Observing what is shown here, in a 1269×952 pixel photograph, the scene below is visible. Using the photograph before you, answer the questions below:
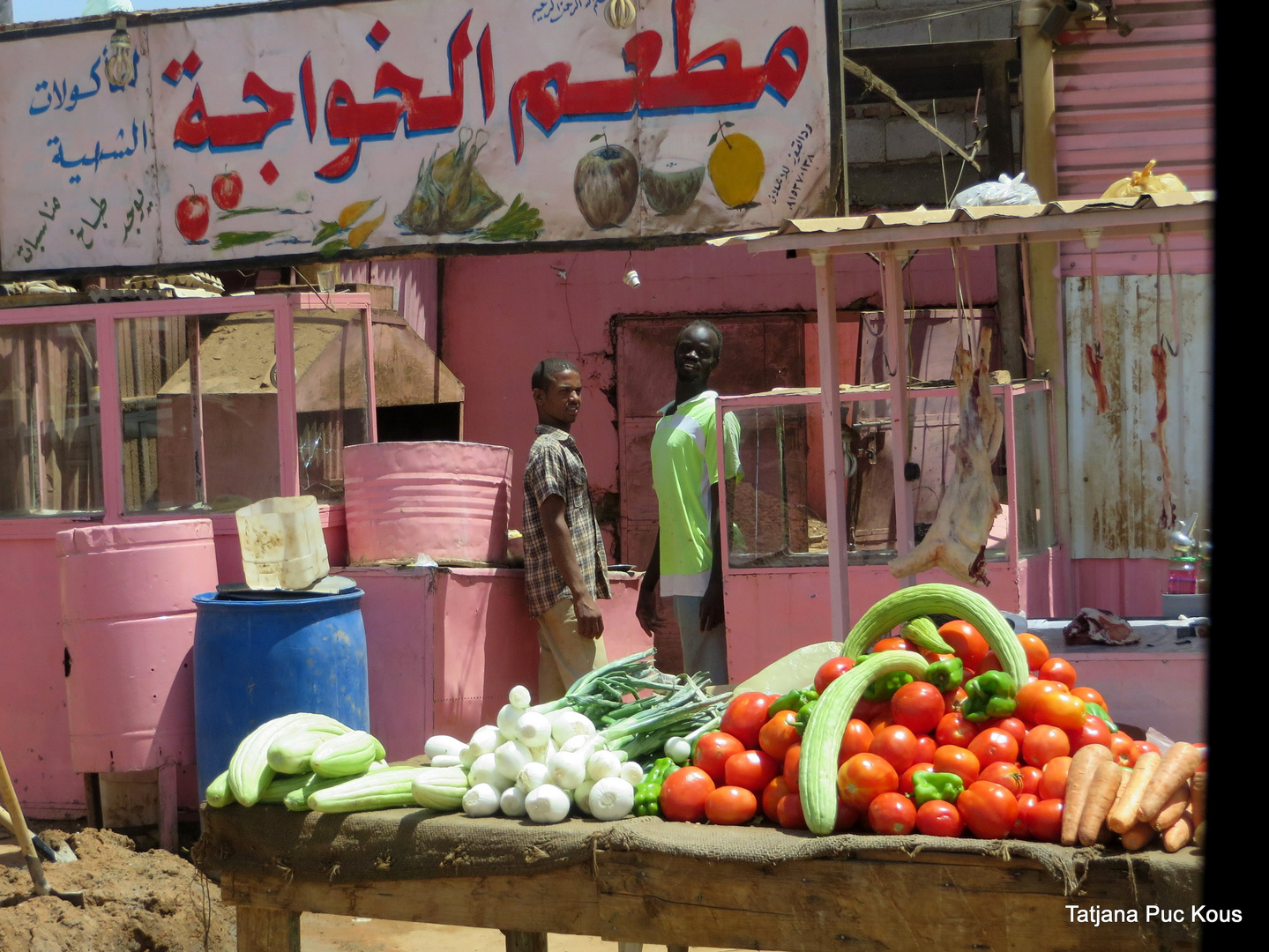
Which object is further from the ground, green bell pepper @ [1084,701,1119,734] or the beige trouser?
green bell pepper @ [1084,701,1119,734]

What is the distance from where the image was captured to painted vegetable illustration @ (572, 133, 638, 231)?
17.3 ft

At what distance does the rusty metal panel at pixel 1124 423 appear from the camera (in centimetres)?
685

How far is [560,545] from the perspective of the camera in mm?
5062

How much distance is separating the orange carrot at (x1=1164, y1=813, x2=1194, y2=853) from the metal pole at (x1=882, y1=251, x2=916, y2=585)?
76.4 inches

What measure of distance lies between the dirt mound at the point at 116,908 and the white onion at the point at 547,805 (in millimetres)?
2004

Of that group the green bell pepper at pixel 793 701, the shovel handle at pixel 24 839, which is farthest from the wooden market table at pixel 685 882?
the shovel handle at pixel 24 839

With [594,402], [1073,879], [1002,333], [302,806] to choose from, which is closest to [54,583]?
[302,806]

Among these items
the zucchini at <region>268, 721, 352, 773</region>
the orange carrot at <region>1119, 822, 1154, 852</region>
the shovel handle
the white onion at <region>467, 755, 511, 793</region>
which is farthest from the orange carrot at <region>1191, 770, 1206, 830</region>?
the shovel handle

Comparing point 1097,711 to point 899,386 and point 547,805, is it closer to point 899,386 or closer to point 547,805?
point 547,805

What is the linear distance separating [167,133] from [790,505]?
146 inches

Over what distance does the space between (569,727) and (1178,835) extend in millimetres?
1440

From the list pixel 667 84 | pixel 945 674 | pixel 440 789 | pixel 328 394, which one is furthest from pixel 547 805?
pixel 667 84

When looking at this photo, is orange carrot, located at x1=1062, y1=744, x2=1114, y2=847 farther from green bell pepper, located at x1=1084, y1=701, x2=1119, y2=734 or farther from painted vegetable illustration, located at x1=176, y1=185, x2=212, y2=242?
painted vegetable illustration, located at x1=176, y1=185, x2=212, y2=242

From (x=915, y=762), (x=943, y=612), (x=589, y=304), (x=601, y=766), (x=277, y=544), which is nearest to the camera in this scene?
(x=915, y=762)
